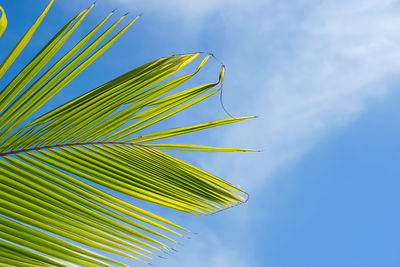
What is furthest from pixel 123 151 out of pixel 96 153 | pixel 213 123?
pixel 213 123

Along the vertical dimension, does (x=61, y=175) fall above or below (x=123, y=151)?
below

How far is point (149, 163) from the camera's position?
1.42 metres

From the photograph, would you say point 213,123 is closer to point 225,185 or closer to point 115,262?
point 225,185

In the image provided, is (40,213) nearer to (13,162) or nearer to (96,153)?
(13,162)

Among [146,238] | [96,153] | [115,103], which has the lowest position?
[146,238]

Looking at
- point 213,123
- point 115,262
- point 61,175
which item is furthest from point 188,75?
point 115,262

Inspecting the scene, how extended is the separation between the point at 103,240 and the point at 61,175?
0.23m

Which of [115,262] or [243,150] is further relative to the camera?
[243,150]

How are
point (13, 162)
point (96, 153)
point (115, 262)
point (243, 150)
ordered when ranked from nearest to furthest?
point (115, 262) < point (13, 162) < point (96, 153) < point (243, 150)

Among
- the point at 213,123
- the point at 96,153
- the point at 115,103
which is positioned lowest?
A: the point at 96,153

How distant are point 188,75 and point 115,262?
0.59 m

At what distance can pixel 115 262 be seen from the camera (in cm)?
113

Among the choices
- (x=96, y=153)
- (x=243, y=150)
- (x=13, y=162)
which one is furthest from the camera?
(x=243, y=150)

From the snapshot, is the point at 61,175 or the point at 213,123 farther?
the point at 213,123
